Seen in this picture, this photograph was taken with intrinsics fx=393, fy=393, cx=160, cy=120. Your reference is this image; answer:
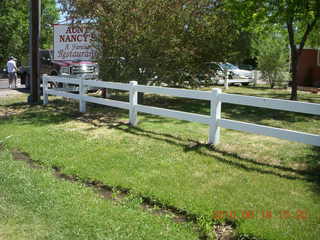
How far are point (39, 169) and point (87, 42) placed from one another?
7.82 meters

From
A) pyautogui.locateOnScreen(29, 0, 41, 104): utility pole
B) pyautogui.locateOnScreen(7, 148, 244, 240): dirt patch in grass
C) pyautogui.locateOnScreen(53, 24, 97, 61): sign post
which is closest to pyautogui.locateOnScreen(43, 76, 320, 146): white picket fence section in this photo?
pyautogui.locateOnScreen(7, 148, 244, 240): dirt patch in grass

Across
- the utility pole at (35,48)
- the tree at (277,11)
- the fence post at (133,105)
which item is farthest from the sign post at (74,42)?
the tree at (277,11)

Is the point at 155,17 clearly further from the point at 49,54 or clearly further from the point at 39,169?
the point at 49,54

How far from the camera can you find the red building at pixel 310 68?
967 inches

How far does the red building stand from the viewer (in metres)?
24.6

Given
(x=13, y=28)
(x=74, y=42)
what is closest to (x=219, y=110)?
(x=74, y=42)

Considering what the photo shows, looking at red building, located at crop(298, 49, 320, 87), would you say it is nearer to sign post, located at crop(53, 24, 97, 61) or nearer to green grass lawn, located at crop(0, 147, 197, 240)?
sign post, located at crop(53, 24, 97, 61)

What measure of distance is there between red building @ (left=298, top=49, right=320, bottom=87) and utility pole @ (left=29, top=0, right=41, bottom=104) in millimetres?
17469

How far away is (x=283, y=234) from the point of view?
3.94 metres

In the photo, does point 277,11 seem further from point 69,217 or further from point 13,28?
point 13,28

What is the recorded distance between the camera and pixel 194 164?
244 inches

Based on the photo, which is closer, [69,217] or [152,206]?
[69,217]

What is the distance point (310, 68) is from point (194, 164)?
21.2m

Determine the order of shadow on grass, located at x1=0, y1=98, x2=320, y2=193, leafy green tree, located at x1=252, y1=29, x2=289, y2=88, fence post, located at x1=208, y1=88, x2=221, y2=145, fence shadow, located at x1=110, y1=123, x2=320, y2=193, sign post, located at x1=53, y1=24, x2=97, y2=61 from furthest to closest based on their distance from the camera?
leafy green tree, located at x1=252, y1=29, x2=289, y2=88, sign post, located at x1=53, y1=24, x2=97, y2=61, fence post, located at x1=208, y1=88, x2=221, y2=145, shadow on grass, located at x1=0, y1=98, x2=320, y2=193, fence shadow, located at x1=110, y1=123, x2=320, y2=193
